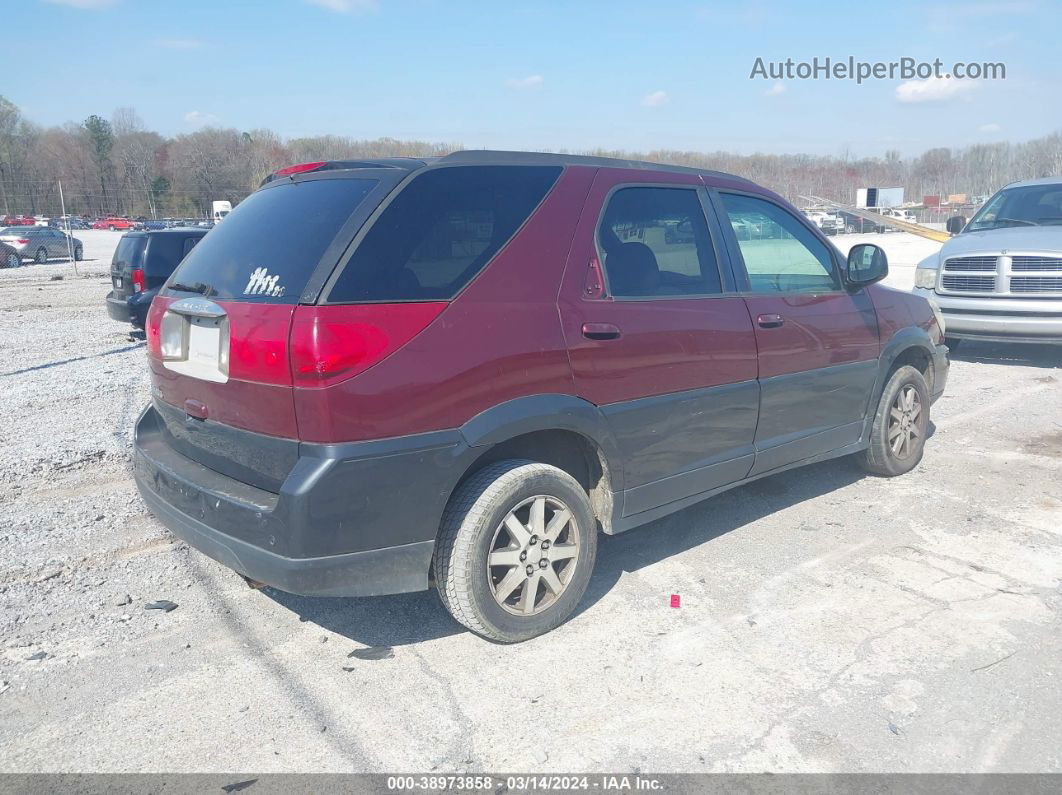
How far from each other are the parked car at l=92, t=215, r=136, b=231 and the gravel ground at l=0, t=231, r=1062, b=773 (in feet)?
154

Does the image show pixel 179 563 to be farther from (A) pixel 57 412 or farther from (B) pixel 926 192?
(B) pixel 926 192

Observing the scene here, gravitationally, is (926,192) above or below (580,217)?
above

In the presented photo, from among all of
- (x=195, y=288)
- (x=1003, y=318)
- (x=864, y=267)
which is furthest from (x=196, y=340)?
(x=1003, y=318)

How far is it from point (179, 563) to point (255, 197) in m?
1.88

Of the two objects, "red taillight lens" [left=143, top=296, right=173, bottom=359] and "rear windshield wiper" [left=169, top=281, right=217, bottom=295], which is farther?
"red taillight lens" [left=143, top=296, right=173, bottom=359]

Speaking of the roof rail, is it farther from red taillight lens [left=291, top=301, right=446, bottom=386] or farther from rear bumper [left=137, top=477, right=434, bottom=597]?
rear bumper [left=137, top=477, right=434, bottom=597]

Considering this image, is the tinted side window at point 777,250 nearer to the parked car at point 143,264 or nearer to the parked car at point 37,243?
the parked car at point 143,264

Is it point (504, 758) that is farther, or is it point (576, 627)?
point (576, 627)

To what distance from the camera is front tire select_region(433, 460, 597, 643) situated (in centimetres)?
316

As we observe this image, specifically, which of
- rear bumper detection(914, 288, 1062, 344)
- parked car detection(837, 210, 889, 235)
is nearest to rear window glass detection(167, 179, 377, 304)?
rear bumper detection(914, 288, 1062, 344)

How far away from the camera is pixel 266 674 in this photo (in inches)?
126

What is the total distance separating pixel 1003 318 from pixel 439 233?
8.10 metres

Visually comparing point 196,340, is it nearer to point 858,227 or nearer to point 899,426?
point 899,426

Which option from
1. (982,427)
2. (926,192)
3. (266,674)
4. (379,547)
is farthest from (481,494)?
(926,192)
